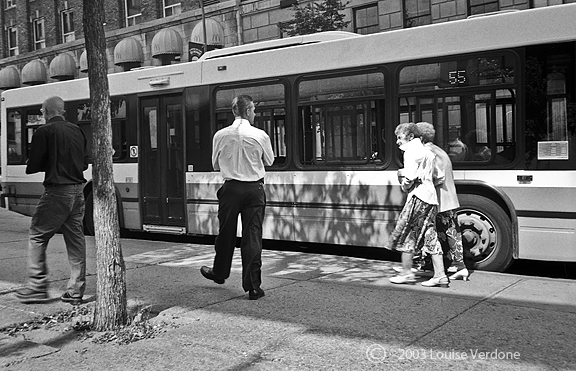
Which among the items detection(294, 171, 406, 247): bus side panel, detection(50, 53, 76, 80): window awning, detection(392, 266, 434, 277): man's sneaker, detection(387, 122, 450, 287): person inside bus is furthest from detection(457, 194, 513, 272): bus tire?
detection(50, 53, 76, 80): window awning

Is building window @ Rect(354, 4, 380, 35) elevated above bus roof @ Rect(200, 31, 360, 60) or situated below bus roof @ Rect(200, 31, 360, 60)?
above

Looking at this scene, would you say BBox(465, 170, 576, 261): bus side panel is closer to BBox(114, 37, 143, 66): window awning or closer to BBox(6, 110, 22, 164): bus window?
BBox(6, 110, 22, 164): bus window

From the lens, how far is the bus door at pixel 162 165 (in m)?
10.4

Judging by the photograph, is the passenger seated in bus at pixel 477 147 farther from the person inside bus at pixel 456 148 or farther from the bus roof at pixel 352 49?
the bus roof at pixel 352 49

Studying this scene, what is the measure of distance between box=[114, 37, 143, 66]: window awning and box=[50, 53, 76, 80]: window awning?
4684 mm

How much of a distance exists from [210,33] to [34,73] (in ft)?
47.3

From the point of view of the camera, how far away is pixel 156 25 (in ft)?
98.4

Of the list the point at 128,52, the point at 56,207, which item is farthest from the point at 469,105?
the point at 128,52

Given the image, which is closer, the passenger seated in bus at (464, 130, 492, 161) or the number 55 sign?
the passenger seated in bus at (464, 130, 492, 161)

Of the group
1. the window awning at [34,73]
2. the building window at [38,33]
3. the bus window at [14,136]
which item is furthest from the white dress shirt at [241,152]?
the building window at [38,33]

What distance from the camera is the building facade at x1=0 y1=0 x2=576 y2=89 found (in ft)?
70.6

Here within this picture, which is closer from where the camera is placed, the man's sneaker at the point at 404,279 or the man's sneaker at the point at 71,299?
the man's sneaker at the point at 71,299

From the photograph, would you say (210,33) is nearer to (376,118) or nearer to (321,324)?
(376,118)

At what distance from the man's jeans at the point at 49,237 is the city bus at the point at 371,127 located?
363 cm
